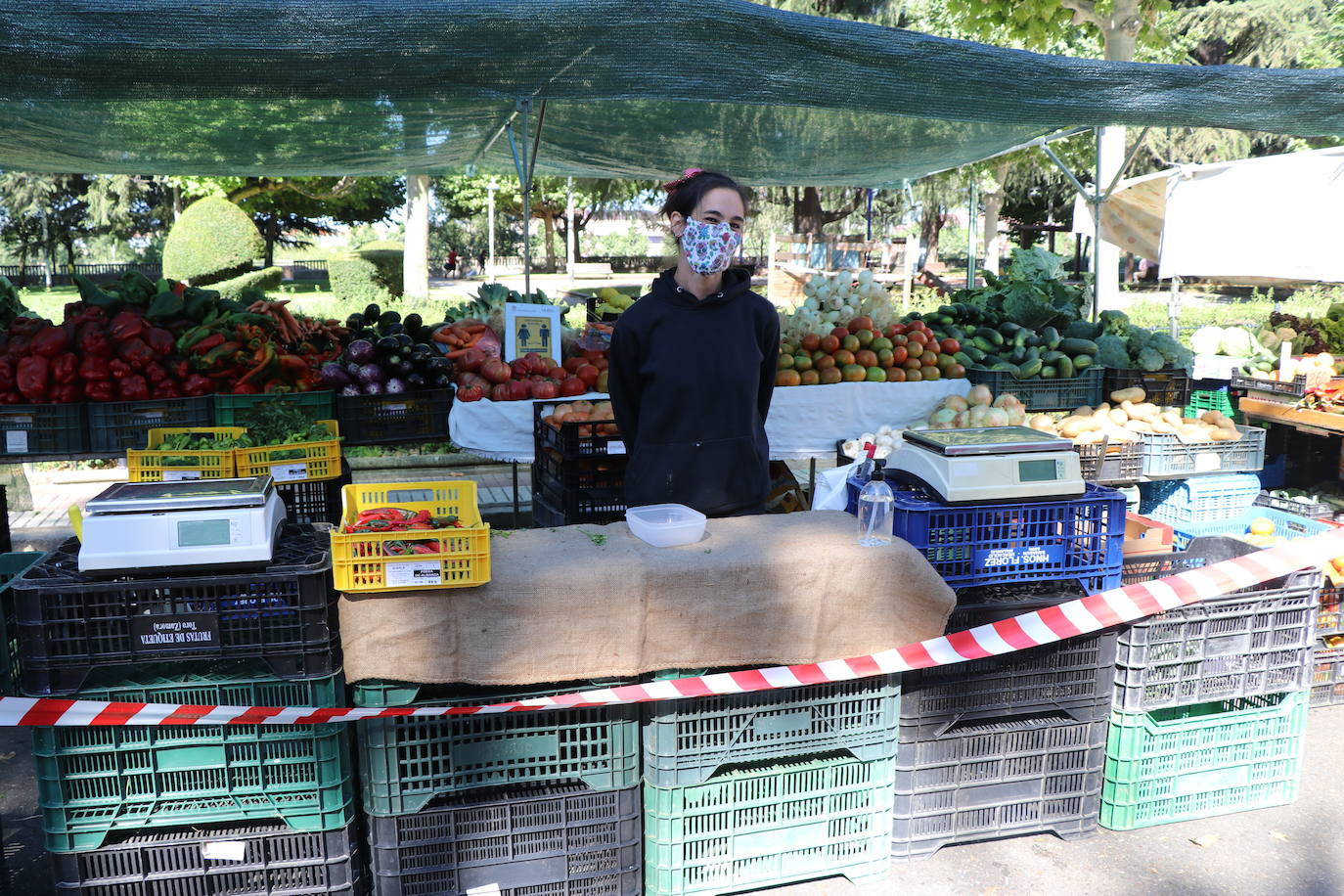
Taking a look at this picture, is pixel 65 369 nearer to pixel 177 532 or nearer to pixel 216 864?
pixel 177 532

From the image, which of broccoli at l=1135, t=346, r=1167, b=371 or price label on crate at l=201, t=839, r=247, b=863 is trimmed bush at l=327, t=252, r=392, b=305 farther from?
price label on crate at l=201, t=839, r=247, b=863

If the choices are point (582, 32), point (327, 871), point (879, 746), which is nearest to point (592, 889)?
point (327, 871)

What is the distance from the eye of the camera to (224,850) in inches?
116

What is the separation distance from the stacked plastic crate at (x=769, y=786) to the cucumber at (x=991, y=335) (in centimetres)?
507

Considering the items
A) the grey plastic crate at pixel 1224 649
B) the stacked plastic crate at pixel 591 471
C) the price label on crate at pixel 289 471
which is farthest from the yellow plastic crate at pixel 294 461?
the grey plastic crate at pixel 1224 649

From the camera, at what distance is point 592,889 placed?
3.27m

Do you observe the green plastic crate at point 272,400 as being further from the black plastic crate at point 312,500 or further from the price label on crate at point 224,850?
the price label on crate at point 224,850

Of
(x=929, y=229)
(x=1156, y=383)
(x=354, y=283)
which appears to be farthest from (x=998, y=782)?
(x=929, y=229)

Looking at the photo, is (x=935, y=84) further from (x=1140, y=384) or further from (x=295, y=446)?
(x=295, y=446)

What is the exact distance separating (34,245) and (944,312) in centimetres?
3836

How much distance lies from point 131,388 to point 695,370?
3.94 metres

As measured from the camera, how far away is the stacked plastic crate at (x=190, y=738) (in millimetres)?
2789

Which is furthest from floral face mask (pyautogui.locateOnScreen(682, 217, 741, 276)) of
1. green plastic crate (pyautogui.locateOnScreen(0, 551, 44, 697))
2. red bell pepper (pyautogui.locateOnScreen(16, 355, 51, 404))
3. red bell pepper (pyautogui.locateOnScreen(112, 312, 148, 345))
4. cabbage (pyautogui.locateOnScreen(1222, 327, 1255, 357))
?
cabbage (pyautogui.locateOnScreen(1222, 327, 1255, 357))

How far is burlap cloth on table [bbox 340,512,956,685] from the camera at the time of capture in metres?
2.95
